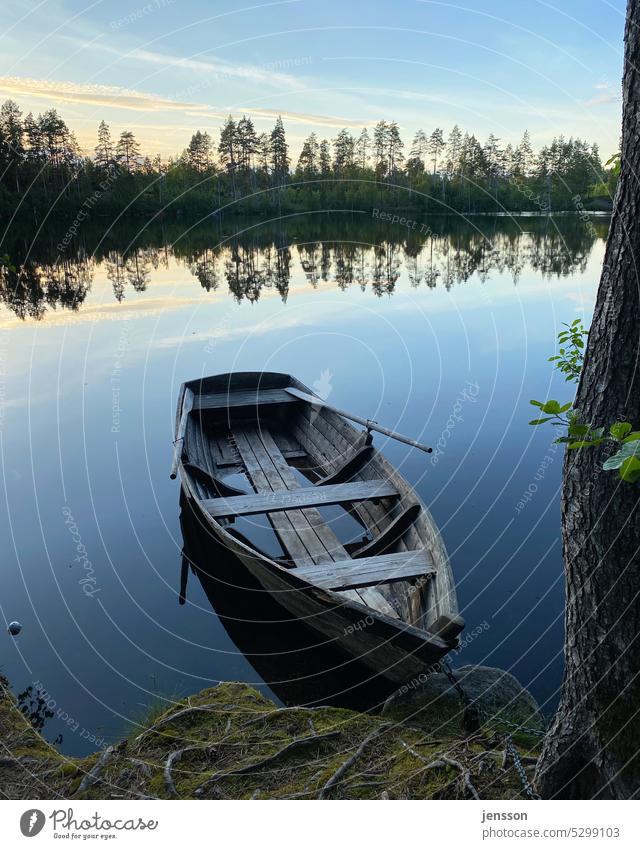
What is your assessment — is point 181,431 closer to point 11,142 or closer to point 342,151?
point 11,142

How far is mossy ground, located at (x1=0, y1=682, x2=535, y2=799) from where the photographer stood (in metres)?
3.60

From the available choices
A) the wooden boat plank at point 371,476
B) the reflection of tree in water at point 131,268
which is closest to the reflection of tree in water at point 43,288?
the reflection of tree in water at point 131,268

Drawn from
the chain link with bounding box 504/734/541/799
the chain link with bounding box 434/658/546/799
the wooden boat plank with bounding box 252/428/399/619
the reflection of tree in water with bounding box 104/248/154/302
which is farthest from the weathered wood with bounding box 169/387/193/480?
the reflection of tree in water with bounding box 104/248/154/302

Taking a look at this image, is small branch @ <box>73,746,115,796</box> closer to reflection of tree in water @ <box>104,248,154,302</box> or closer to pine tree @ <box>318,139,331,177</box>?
reflection of tree in water @ <box>104,248,154,302</box>

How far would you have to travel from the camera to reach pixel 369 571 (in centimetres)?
588

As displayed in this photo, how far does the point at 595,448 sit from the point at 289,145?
44.7m

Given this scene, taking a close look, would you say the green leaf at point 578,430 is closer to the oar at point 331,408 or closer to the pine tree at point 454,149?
the oar at point 331,408

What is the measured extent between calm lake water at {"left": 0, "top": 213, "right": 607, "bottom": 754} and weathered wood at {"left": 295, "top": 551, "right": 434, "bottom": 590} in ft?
2.53

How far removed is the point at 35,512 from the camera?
8805 millimetres


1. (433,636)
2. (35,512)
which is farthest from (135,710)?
(35,512)

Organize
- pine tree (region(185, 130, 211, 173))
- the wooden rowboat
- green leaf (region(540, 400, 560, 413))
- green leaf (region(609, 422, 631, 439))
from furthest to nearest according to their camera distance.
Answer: pine tree (region(185, 130, 211, 173))
the wooden rowboat
green leaf (region(540, 400, 560, 413))
green leaf (region(609, 422, 631, 439))

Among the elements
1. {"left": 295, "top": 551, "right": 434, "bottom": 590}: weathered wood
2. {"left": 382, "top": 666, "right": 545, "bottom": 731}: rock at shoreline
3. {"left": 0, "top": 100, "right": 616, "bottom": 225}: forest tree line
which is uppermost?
{"left": 0, "top": 100, "right": 616, "bottom": 225}: forest tree line

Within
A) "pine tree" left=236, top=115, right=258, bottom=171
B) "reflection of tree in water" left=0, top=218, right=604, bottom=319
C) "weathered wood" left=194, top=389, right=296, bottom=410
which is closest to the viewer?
"weathered wood" left=194, top=389, right=296, bottom=410

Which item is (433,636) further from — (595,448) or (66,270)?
(66,270)
